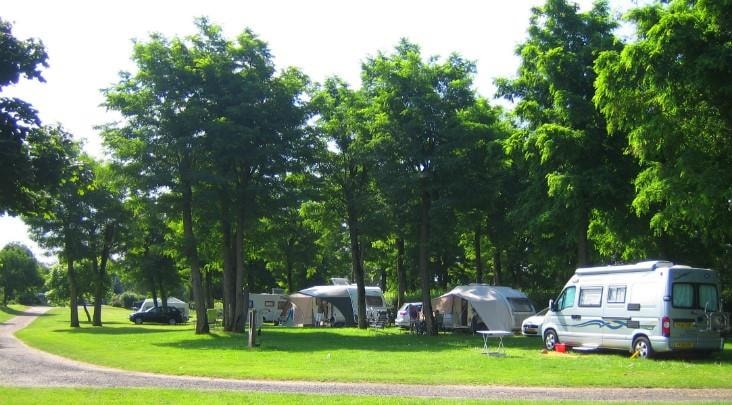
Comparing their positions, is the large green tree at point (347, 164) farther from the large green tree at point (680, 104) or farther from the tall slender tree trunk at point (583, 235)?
the large green tree at point (680, 104)

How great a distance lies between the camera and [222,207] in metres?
31.1

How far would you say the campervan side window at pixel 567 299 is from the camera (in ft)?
66.2

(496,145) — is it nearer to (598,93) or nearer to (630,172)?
(630,172)

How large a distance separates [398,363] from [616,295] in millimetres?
6631

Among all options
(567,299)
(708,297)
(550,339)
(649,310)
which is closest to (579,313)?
(567,299)

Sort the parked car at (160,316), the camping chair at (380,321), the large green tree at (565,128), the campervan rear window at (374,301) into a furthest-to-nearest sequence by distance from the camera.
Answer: the parked car at (160,316) → the campervan rear window at (374,301) → the camping chair at (380,321) → the large green tree at (565,128)

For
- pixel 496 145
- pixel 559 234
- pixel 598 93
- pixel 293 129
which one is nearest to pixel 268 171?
pixel 293 129

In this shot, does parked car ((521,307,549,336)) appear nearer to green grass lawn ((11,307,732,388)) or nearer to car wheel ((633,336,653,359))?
green grass lawn ((11,307,732,388))

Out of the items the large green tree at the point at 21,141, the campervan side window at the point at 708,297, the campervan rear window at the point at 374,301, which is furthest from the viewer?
the campervan rear window at the point at 374,301

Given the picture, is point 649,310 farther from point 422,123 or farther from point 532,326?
point 422,123

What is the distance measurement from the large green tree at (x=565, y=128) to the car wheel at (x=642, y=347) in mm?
5287

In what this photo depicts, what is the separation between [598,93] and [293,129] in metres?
16.7

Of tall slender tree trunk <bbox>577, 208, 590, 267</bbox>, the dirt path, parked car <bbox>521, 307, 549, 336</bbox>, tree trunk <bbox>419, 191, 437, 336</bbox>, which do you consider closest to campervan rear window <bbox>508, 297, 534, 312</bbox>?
parked car <bbox>521, 307, 549, 336</bbox>

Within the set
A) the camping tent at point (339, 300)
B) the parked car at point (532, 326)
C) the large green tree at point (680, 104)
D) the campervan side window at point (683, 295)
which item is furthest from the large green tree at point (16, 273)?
the campervan side window at point (683, 295)
